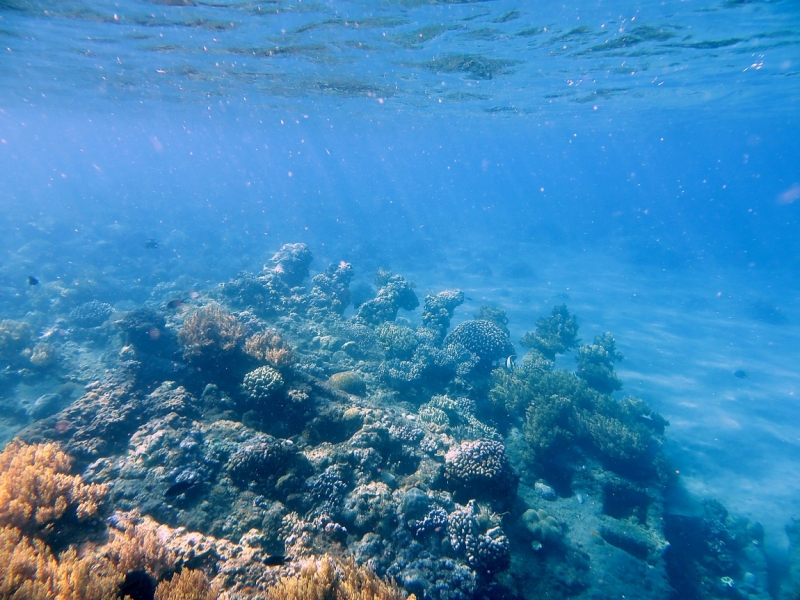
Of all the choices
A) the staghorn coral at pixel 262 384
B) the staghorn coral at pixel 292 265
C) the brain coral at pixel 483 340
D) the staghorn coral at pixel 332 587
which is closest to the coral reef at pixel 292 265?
the staghorn coral at pixel 292 265

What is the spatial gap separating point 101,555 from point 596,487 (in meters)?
10.3

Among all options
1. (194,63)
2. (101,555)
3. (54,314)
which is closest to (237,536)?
(101,555)

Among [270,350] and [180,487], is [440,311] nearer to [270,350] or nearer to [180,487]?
[270,350]

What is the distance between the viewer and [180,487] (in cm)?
586

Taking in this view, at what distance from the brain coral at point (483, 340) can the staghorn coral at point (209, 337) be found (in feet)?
25.8

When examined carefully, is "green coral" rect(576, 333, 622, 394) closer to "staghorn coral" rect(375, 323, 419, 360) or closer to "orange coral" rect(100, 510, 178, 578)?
"staghorn coral" rect(375, 323, 419, 360)

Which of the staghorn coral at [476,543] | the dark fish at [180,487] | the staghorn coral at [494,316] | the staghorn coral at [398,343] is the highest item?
the staghorn coral at [494,316]

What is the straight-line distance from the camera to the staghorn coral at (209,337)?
9.12 m

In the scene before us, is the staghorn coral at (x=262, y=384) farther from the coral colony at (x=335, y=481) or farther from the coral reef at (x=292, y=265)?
the coral reef at (x=292, y=265)

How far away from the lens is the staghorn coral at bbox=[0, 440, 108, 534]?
4.41m

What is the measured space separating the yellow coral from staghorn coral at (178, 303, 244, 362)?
5.97 metres

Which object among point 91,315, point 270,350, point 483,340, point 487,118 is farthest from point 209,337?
point 487,118

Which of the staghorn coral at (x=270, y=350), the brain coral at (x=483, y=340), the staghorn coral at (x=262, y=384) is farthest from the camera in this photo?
the brain coral at (x=483, y=340)

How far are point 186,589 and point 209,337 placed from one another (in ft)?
21.6
